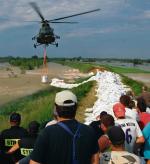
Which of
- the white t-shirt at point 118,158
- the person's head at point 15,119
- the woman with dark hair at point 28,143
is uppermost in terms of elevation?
the person's head at point 15,119

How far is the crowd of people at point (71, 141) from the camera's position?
4445mm

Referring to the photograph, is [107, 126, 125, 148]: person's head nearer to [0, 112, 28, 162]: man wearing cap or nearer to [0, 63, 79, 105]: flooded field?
[0, 112, 28, 162]: man wearing cap

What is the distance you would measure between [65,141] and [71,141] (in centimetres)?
6

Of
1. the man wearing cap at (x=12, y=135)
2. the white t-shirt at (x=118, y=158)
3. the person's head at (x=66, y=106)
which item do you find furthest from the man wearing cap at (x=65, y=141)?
the man wearing cap at (x=12, y=135)

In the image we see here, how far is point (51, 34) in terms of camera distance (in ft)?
131

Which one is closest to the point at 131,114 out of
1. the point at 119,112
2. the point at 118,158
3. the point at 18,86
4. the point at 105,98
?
the point at 119,112

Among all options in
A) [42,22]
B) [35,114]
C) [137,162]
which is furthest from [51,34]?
[137,162]

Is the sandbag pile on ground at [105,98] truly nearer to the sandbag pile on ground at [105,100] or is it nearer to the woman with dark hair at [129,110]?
the sandbag pile on ground at [105,100]

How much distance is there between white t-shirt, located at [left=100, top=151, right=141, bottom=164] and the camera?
196 inches

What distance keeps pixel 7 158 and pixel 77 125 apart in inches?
96.9

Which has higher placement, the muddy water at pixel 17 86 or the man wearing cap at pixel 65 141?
the man wearing cap at pixel 65 141

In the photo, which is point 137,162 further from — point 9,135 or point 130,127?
point 9,135

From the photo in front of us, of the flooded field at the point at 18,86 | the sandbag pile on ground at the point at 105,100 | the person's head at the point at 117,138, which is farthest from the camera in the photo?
the flooded field at the point at 18,86

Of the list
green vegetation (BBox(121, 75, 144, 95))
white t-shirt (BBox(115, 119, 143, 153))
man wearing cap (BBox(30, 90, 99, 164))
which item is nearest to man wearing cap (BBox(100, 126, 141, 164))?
man wearing cap (BBox(30, 90, 99, 164))
